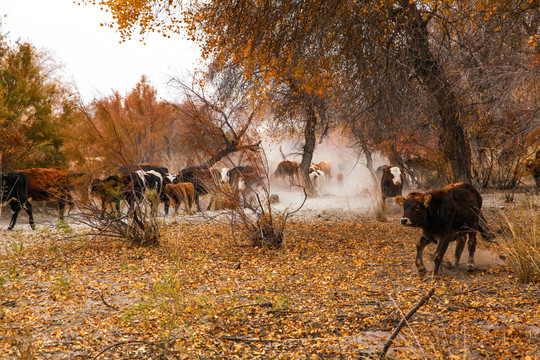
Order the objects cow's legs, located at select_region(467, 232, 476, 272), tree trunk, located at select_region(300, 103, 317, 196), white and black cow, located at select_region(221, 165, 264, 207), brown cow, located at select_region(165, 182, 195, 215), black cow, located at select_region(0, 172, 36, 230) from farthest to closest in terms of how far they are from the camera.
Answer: tree trunk, located at select_region(300, 103, 317, 196), brown cow, located at select_region(165, 182, 195, 215), black cow, located at select_region(0, 172, 36, 230), white and black cow, located at select_region(221, 165, 264, 207), cow's legs, located at select_region(467, 232, 476, 272)

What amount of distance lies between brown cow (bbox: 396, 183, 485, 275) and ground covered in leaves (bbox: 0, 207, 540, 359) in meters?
0.33

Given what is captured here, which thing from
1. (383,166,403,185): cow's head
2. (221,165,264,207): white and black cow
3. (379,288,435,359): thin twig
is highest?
(383,166,403,185): cow's head

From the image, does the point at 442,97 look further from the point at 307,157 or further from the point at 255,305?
the point at 307,157

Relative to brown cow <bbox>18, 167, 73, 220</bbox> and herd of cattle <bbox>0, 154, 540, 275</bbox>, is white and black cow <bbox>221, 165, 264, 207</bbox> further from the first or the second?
brown cow <bbox>18, 167, 73, 220</bbox>

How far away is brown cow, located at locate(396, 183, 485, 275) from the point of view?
540cm

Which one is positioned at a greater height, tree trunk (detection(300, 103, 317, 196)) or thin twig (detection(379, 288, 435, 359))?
tree trunk (detection(300, 103, 317, 196))

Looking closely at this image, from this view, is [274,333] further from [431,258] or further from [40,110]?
[40,110]

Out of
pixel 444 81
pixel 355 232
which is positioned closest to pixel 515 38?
pixel 444 81

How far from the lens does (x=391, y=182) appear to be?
466 inches

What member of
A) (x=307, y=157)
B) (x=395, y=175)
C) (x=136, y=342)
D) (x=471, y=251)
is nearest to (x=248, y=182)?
(x=471, y=251)

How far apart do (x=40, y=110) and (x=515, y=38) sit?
41.4ft

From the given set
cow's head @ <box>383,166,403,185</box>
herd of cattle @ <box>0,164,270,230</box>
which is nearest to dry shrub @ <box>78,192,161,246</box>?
herd of cattle @ <box>0,164,270,230</box>

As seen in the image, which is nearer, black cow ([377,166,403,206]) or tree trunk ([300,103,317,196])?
black cow ([377,166,403,206])

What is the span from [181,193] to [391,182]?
18.8ft
